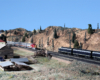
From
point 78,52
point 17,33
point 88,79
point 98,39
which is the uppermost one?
point 17,33

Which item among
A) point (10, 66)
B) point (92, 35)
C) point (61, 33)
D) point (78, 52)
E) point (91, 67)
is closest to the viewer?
point (91, 67)

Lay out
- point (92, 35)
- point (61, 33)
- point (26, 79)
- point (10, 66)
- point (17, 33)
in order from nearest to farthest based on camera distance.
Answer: point (26, 79)
point (10, 66)
point (92, 35)
point (61, 33)
point (17, 33)

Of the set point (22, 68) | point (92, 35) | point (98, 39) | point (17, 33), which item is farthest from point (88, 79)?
point (17, 33)

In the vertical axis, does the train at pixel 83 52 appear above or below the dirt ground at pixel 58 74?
above

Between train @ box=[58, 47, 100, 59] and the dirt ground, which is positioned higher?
train @ box=[58, 47, 100, 59]

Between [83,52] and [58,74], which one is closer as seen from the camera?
[58,74]

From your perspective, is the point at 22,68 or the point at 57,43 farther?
the point at 57,43

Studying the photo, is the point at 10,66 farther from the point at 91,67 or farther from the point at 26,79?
the point at 91,67

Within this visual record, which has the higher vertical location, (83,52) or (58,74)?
(83,52)

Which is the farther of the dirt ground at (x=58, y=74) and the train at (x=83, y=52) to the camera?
the train at (x=83, y=52)

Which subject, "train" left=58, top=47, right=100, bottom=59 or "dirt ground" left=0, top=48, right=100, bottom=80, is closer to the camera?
"dirt ground" left=0, top=48, right=100, bottom=80

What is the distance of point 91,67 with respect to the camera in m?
31.5

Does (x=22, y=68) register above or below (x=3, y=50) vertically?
below

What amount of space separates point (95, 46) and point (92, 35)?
13.6m
